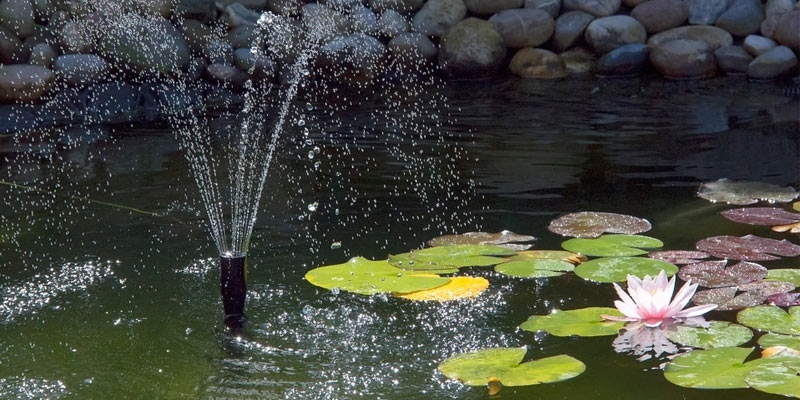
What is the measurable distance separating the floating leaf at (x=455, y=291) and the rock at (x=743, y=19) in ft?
21.4

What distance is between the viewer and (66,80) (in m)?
7.56

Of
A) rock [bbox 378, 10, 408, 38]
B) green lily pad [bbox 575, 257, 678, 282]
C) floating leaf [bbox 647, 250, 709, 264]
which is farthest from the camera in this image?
rock [bbox 378, 10, 408, 38]

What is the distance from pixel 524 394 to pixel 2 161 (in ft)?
14.5

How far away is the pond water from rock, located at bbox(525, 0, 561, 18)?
86.6 inches

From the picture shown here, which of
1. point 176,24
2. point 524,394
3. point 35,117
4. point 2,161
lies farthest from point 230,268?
point 176,24

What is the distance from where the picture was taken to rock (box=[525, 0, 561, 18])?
30.1 ft

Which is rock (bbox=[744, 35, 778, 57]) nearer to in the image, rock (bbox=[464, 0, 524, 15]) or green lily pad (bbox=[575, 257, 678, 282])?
rock (bbox=[464, 0, 524, 15])

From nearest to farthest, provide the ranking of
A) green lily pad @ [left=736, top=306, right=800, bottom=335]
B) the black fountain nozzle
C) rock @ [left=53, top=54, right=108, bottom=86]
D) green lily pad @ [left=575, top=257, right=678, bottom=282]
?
green lily pad @ [left=736, top=306, right=800, bottom=335], the black fountain nozzle, green lily pad @ [left=575, top=257, right=678, bottom=282], rock @ [left=53, top=54, right=108, bottom=86]

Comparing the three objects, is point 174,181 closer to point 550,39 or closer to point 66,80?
point 66,80

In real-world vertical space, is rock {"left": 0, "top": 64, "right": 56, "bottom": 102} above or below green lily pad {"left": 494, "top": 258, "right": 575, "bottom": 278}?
above

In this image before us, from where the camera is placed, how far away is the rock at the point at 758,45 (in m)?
8.41

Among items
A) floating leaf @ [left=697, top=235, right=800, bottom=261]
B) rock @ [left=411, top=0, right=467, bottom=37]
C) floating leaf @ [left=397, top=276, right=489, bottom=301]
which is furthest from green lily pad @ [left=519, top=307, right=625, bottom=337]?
rock @ [left=411, top=0, right=467, bottom=37]

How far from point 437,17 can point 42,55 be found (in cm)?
368

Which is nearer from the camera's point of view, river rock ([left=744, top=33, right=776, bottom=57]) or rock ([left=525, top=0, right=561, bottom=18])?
river rock ([left=744, top=33, right=776, bottom=57])
